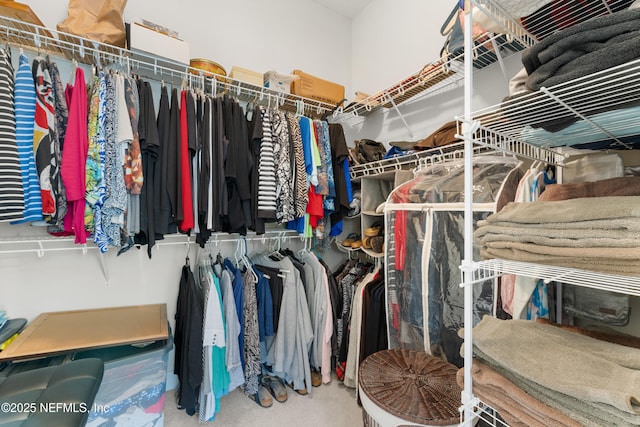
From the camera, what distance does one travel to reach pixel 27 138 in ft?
3.94

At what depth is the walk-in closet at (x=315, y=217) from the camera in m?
0.67

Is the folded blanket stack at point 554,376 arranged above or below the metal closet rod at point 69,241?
below

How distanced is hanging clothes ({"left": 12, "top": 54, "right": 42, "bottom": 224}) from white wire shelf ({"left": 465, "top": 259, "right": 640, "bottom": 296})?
1.73 metres

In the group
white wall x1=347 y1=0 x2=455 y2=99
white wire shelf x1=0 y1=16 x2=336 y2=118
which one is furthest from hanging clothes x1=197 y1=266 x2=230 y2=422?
white wall x1=347 y1=0 x2=455 y2=99

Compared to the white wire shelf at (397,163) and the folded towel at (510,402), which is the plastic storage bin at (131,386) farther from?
the white wire shelf at (397,163)

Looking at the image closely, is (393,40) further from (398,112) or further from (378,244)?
(378,244)

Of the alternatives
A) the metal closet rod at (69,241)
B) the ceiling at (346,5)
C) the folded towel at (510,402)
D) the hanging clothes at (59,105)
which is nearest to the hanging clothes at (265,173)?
the metal closet rod at (69,241)

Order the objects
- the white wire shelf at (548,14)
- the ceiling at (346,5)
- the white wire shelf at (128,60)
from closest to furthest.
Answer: the white wire shelf at (548,14)
the white wire shelf at (128,60)
the ceiling at (346,5)

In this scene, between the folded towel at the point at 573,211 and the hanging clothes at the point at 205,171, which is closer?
the folded towel at the point at 573,211

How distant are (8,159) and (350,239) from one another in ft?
6.36

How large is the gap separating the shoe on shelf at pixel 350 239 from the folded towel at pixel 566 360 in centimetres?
138

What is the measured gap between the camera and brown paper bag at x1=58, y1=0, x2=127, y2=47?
54.7 inches

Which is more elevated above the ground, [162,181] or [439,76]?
[439,76]

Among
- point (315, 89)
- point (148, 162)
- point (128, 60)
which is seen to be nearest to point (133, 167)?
point (148, 162)
